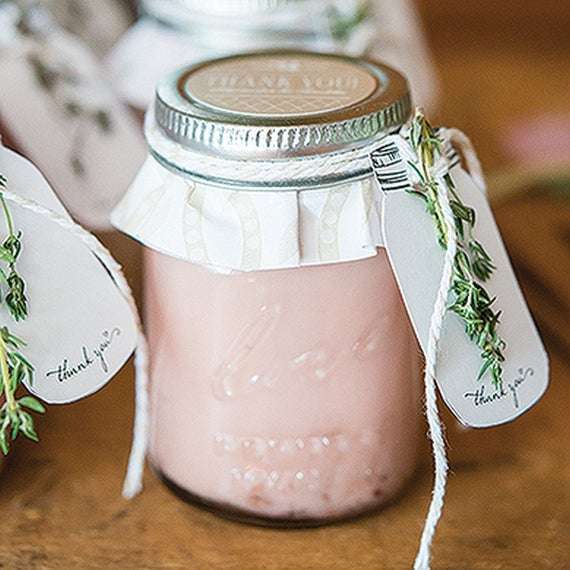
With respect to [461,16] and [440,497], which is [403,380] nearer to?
[440,497]

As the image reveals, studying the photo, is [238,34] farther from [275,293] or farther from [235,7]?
[275,293]

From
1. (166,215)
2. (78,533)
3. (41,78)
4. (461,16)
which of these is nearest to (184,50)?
(41,78)

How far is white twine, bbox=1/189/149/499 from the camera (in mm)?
616

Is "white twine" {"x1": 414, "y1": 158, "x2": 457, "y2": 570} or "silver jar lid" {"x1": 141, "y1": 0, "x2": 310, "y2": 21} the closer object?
"white twine" {"x1": 414, "y1": 158, "x2": 457, "y2": 570}

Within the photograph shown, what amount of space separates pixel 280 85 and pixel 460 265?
16 cm

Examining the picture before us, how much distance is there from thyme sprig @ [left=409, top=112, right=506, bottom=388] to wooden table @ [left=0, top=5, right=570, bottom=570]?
108 millimetres

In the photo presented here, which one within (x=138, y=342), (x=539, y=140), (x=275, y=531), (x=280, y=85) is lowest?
(x=539, y=140)

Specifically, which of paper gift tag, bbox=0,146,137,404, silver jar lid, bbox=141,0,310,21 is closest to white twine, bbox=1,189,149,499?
paper gift tag, bbox=0,146,137,404

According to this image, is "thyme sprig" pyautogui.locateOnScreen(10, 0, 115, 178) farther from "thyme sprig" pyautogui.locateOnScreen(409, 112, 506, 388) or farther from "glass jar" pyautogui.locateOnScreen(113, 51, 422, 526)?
"thyme sprig" pyautogui.locateOnScreen(409, 112, 506, 388)

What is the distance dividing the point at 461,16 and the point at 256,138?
3.47 feet

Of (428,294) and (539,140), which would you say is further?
(539,140)

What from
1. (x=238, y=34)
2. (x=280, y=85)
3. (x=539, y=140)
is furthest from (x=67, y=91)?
(x=539, y=140)

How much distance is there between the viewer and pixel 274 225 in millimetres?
611

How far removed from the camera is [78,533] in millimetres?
678
